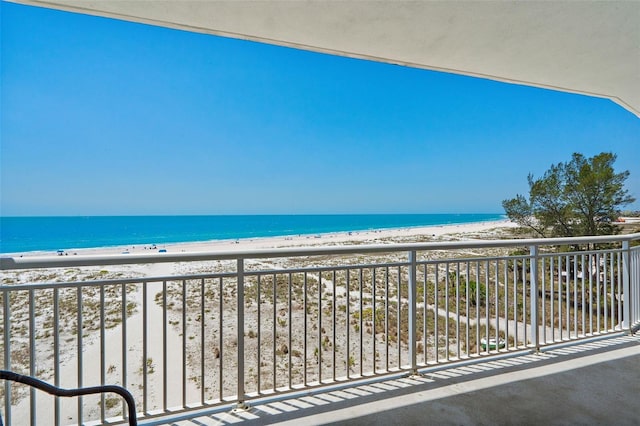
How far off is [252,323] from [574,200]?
35.4 ft

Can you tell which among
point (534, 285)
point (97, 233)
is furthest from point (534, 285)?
point (97, 233)

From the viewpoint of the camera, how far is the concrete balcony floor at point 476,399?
1.79 metres

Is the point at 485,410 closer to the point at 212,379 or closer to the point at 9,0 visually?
the point at 9,0

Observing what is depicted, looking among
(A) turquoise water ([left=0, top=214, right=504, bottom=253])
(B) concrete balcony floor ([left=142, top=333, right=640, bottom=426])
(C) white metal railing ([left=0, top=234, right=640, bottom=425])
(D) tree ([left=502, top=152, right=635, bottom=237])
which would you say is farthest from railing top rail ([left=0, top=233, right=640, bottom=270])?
(A) turquoise water ([left=0, top=214, right=504, bottom=253])

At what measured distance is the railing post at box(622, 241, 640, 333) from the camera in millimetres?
2969

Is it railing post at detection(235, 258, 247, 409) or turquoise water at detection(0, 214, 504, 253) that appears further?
turquoise water at detection(0, 214, 504, 253)

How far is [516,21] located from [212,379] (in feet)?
17.1

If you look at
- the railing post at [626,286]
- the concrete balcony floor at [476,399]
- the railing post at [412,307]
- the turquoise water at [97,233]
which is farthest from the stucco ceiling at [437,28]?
the turquoise water at [97,233]

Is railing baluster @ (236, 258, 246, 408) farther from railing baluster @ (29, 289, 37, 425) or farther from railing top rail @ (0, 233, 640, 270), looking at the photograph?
railing baluster @ (29, 289, 37, 425)

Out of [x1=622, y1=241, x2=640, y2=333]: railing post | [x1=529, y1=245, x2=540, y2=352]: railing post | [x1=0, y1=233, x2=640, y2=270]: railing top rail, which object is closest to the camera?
[x1=0, y1=233, x2=640, y2=270]: railing top rail

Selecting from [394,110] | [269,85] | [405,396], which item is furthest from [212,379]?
[394,110]

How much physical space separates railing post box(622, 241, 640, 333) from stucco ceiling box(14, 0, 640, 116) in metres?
1.54

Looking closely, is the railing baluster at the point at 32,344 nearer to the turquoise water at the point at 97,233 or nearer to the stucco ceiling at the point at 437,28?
the stucco ceiling at the point at 437,28

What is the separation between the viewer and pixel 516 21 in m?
1.90
